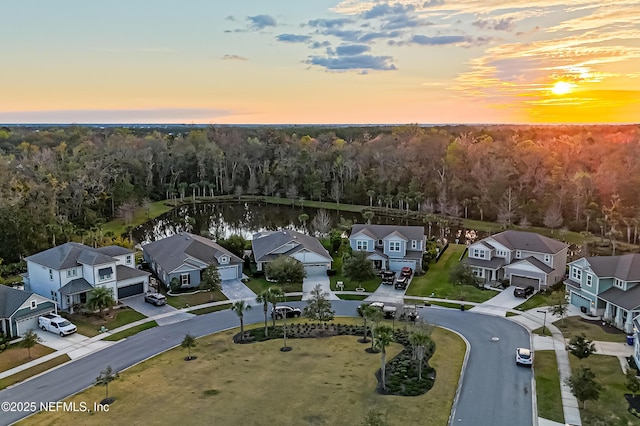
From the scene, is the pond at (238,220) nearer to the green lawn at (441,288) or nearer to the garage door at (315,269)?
the garage door at (315,269)

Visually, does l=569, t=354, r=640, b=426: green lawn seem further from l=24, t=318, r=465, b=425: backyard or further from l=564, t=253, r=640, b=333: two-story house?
l=24, t=318, r=465, b=425: backyard

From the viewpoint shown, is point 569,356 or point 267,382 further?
point 569,356

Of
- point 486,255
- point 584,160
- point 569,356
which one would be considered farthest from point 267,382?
point 584,160

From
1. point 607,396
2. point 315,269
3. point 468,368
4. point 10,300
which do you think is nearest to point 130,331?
point 10,300

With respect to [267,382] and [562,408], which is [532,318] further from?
[267,382]

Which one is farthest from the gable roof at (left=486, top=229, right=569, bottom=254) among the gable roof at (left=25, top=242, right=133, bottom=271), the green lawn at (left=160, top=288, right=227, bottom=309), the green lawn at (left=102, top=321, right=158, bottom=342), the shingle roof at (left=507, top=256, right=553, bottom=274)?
the gable roof at (left=25, top=242, right=133, bottom=271)

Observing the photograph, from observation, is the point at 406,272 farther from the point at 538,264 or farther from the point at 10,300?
the point at 10,300
